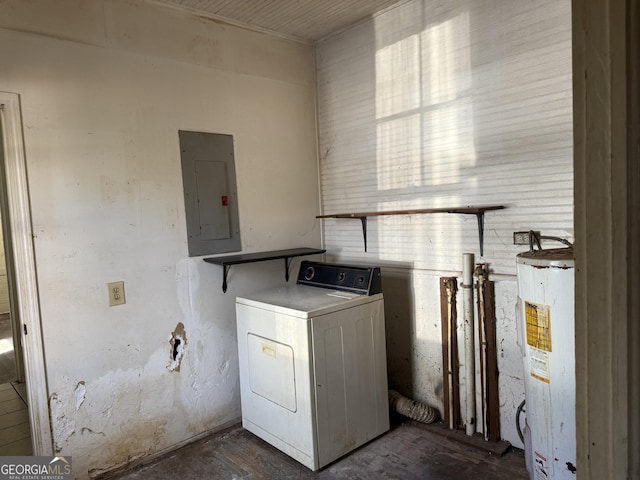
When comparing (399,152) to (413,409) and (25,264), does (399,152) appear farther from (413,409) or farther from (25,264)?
(25,264)

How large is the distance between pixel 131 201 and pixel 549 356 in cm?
214

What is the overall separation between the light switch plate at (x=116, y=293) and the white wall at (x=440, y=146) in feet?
4.95

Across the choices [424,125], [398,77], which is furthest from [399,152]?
[398,77]

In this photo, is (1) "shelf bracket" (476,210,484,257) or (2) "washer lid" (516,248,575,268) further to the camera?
(1) "shelf bracket" (476,210,484,257)

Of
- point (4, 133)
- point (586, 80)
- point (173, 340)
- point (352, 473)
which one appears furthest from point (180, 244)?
point (586, 80)

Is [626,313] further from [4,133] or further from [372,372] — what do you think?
[4,133]

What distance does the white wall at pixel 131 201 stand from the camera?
2.15 meters

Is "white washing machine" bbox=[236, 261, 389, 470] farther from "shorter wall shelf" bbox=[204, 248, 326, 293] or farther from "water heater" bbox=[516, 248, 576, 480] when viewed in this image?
"water heater" bbox=[516, 248, 576, 480]

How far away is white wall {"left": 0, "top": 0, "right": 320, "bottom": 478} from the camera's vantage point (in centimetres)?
215

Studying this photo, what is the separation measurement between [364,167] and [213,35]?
1.27 meters

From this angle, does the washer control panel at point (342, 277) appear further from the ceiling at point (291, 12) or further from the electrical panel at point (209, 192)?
the ceiling at point (291, 12)

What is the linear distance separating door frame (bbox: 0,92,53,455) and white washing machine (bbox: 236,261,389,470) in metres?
1.02

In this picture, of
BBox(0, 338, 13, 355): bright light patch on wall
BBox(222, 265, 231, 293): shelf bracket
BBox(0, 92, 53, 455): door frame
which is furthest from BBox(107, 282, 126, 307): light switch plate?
BBox(0, 338, 13, 355): bright light patch on wall

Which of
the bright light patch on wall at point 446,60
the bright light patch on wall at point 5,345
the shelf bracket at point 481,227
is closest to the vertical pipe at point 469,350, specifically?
the shelf bracket at point 481,227
